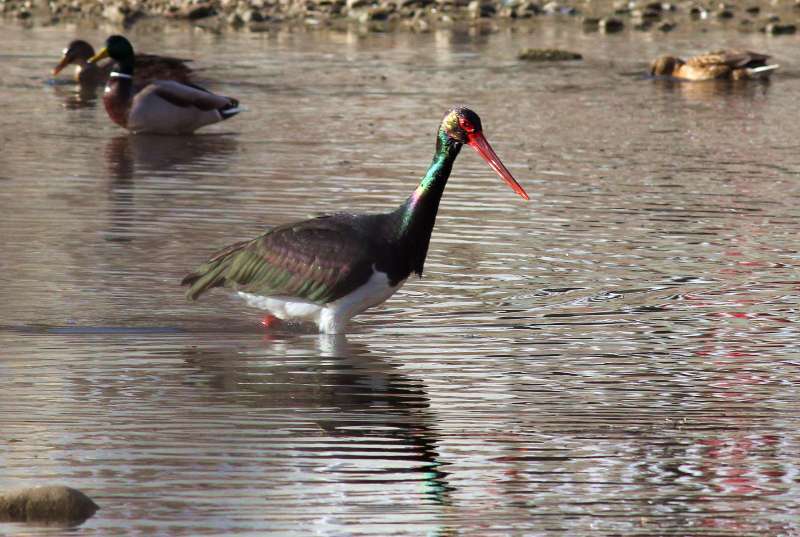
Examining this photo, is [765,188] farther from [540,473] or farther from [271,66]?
[271,66]

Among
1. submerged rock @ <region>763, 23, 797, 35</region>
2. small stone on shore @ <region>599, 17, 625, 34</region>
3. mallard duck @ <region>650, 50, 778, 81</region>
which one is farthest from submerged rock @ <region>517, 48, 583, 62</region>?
submerged rock @ <region>763, 23, 797, 35</region>

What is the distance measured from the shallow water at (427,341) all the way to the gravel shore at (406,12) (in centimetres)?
1384

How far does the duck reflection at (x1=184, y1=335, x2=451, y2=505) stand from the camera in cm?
749

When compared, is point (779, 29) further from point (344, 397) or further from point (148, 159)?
point (344, 397)

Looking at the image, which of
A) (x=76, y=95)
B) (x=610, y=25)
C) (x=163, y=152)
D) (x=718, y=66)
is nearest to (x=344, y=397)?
(x=163, y=152)

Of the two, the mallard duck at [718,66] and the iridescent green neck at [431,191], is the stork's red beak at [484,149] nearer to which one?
the iridescent green neck at [431,191]

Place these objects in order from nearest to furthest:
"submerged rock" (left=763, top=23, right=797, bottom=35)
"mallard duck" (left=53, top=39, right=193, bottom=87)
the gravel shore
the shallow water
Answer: the shallow water → "mallard duck" (left=53, top=39, right=193, bottom=87) → "submerged rock" (left=763, top=23, right=797, bottom=35) → the gravel shore

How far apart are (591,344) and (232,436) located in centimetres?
282

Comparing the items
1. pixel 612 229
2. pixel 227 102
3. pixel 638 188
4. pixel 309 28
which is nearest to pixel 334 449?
Answer: pixel 612 229

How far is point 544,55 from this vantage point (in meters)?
28.2

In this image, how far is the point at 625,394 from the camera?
28.9 ft

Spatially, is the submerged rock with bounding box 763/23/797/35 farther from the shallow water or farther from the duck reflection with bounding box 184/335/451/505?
the duck reflection with bounding box 184/335/451/505

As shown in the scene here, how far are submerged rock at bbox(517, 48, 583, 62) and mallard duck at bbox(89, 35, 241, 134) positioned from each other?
30.1 ft

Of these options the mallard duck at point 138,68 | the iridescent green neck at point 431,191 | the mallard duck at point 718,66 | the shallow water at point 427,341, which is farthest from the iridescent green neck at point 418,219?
the mallard duck at point 718,66
